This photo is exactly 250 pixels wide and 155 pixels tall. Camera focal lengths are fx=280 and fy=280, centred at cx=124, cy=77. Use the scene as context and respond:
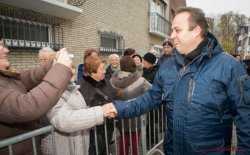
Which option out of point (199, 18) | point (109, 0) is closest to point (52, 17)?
point (109, 0)

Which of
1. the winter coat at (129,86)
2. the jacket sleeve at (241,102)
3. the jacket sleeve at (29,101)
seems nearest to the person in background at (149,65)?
the winter coat at (129,86)

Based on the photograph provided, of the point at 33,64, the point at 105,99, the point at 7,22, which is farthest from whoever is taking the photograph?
the point at 33,64

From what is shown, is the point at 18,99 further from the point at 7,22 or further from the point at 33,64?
the point at 33,64

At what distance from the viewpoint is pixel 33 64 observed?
694 cm

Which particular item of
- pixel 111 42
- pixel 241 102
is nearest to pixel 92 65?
pixel 241 102

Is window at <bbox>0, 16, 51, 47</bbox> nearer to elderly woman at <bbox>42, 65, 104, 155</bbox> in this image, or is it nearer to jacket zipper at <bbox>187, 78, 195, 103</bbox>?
elderly woman at <bbox>42, 65, 104, 155</bbox>

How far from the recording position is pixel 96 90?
3100 millimetres

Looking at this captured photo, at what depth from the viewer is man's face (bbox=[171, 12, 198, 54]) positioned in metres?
2.20

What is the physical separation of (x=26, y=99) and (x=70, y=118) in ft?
1.69

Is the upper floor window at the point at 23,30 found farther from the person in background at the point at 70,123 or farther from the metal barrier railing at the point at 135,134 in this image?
the person in background at the point at 70,123

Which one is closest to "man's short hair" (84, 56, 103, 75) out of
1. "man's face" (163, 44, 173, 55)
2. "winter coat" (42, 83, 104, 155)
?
"winter coat" (42, 83, 104, 155)

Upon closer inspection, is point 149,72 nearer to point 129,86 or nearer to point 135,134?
point 129,86

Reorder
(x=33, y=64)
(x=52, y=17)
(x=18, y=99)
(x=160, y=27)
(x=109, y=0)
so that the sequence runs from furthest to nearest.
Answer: (x=160, y=27) < (x=109, y=0) < (x=52, y=17) < (x=33, y=64) < (x=18, y=99)

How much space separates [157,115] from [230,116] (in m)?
1.74
